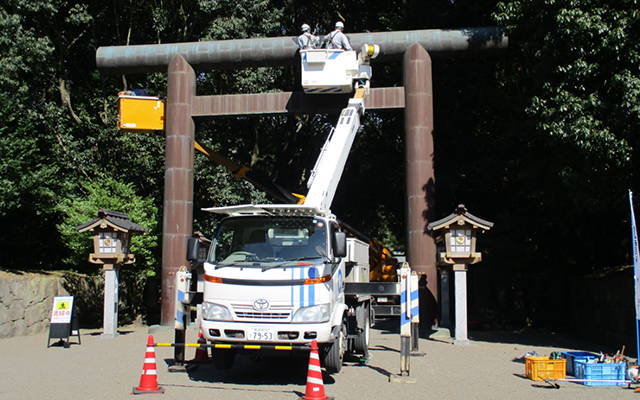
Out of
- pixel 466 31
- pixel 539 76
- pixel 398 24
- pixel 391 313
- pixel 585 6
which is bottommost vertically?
pixel 391 313

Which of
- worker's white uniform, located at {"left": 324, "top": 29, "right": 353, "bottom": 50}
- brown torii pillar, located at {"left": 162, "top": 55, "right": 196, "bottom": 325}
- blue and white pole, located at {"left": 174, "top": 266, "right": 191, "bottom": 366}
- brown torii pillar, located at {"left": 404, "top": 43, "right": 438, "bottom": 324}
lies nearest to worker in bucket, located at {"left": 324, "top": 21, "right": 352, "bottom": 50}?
worker's white uniform, located at {"left": 324, "top": 29, "right": 353, "bottom": 50}

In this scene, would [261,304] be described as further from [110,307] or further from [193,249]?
[110,307]

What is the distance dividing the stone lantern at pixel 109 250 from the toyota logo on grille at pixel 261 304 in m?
8.72

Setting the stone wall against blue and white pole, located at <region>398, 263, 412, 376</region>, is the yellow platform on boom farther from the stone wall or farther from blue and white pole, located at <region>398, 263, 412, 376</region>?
blue and white pole, located at <region>398, 263, 412, 376</region>

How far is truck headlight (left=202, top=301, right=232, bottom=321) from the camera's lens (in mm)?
9250

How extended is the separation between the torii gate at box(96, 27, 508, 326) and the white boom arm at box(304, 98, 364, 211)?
2775 millimetres

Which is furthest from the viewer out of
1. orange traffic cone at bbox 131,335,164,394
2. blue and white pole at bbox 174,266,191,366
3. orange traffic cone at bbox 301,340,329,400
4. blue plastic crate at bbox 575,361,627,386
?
blue and white pole at bbox 174,266,191,366

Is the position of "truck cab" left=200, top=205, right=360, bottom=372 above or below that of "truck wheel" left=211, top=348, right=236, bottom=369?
above

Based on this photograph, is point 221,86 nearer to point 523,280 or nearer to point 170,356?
point 523,280

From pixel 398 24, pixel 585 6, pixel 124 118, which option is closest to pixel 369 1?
pixel 398 24

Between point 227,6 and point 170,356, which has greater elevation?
point 227,6

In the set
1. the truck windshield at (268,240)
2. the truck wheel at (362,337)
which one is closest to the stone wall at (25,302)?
the truck windshield at (268,240)

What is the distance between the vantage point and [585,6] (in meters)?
13.7

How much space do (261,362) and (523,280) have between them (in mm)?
11485
